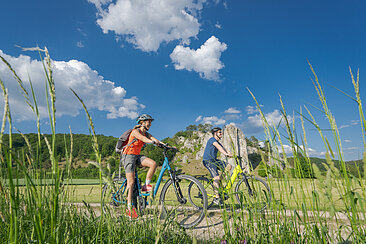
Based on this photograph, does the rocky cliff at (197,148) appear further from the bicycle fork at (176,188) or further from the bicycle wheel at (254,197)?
the bicycle wheel at (254,197)

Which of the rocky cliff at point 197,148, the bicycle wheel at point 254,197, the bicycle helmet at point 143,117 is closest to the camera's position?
the bicycle wheel at point 254,197

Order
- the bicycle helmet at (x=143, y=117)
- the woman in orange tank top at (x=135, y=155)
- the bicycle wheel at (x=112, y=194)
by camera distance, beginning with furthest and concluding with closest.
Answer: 1. the bicycle helmet at (x=143, y=117)
2. the woman in orange tank top at (x=135, y=155)
3. the bicycle wheel at (x=112, y=194)

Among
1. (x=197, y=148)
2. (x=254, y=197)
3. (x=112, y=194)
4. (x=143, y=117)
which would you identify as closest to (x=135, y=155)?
(x=143, y=117)

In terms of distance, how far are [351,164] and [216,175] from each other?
3613 mm

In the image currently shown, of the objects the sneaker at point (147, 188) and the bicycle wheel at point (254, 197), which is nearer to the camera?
the bicycle wheel at point (254, 197)

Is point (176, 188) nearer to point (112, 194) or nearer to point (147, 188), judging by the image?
point (147, 188)

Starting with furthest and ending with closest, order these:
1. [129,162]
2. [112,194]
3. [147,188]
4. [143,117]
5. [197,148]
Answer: [197,148] → [147,188] → [143,117] → [129,162] → [112,194]

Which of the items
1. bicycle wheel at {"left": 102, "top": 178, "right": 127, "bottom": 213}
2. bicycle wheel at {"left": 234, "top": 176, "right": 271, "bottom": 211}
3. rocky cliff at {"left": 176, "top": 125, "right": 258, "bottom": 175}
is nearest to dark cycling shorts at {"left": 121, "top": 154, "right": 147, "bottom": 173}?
bicycle wheel at {"left": 102, "top": 178, "right": 127, "bottom": 213}

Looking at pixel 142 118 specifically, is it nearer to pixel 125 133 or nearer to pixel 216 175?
pixel 125 133

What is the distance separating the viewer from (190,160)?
36.6 m

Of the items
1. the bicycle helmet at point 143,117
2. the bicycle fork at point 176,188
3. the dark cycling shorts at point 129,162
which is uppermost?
the bicycle helmet at point 143,117

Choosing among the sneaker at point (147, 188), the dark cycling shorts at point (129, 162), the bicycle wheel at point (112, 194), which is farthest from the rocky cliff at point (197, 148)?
the bicycle wheel at point (112, 194)

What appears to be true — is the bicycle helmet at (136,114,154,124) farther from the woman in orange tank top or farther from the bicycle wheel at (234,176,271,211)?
the bicycle wheel at (234,176,271,211)

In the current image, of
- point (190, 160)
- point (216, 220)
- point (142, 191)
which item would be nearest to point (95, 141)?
point (216, 220)
